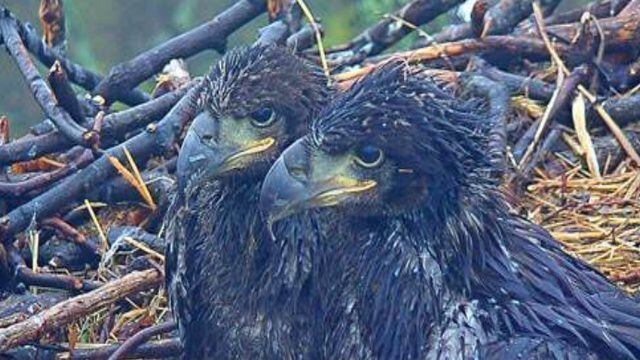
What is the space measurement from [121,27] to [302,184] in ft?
32.9

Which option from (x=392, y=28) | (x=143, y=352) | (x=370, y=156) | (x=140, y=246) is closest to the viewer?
(x=370, y=156)

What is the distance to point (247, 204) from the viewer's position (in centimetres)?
532

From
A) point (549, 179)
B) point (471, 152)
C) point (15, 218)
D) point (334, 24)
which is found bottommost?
point (334, 24)

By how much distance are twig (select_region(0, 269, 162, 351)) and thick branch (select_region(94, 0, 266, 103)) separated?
1027 mm

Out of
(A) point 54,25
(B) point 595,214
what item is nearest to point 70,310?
(A) point 54,25

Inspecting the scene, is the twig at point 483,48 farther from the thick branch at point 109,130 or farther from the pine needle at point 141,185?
the pine needle at point 141,185

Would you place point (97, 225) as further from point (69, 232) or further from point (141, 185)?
point (141, 185)

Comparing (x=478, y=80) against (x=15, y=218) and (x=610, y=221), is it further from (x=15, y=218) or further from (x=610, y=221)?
(x=15, y=218)

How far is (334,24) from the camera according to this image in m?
13.3

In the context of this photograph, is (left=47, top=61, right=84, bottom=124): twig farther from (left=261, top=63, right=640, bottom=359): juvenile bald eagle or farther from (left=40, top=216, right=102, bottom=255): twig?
(left=261, top=63, right=640, bottom=359): juvenile bald eagle

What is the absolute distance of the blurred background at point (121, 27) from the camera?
1344 cm

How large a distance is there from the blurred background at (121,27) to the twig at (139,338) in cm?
738

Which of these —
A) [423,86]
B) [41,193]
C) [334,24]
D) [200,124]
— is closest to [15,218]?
[41,193]

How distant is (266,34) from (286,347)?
1640mm
